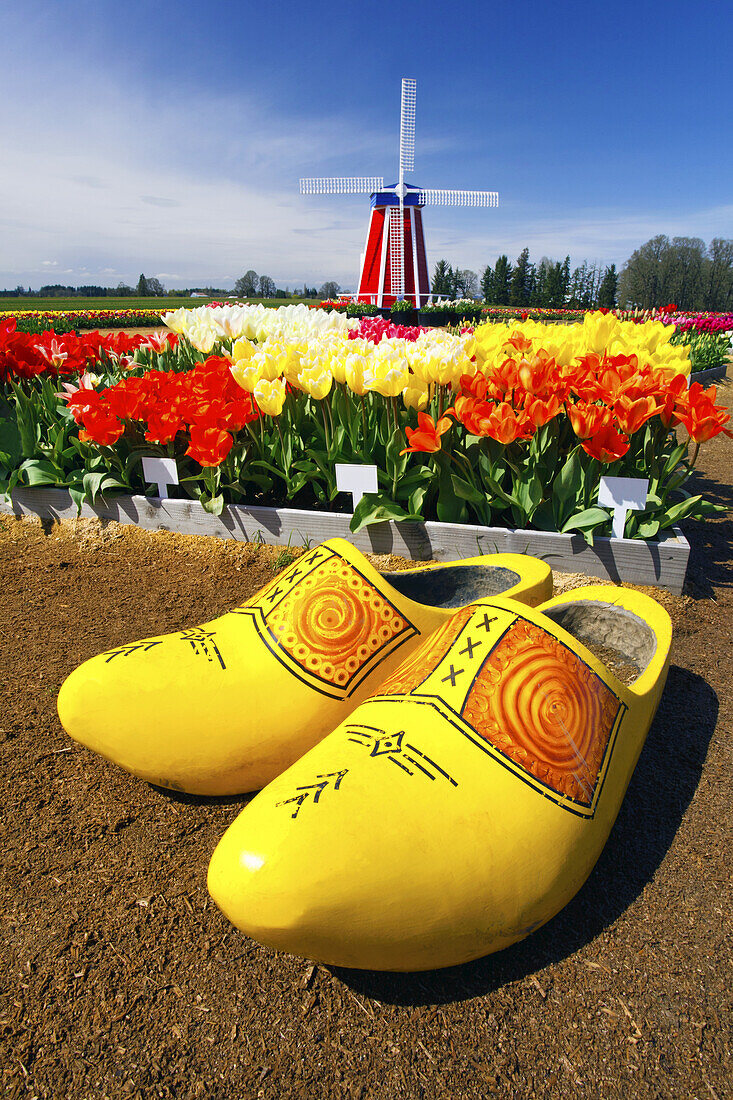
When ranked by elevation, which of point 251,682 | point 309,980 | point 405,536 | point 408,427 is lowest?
point 309,980

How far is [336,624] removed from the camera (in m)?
1.40

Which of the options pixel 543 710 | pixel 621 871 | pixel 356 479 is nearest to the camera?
pixel 543 710

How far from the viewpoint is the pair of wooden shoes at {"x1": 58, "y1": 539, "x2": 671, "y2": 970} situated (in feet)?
3.08

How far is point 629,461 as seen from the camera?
272 cm

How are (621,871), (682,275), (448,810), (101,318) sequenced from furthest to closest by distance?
(682,275) → (101,318) → (621,871) → (448,810)

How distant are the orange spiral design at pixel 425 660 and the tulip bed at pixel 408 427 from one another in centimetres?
101

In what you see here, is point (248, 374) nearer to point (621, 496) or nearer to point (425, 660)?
point (621, 496)

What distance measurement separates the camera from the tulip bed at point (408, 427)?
2359 millimetres

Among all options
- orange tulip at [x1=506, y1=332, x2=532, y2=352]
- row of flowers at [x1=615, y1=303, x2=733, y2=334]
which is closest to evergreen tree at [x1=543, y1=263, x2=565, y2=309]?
row of flowers at [x1=615, y1=303, x2=733, y2=334]

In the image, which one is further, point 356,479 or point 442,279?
point 442,279

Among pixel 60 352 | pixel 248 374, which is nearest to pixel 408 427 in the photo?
pixel 248 374

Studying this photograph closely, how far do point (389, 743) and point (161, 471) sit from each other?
7.04 ft

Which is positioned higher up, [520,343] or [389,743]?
[520,343]

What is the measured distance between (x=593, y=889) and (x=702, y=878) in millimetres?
214
